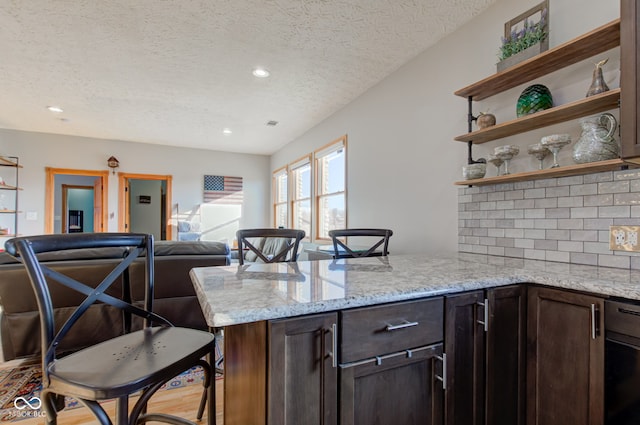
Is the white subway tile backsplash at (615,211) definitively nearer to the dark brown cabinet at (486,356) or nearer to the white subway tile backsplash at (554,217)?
the white subway tile backsplash at (554,217)

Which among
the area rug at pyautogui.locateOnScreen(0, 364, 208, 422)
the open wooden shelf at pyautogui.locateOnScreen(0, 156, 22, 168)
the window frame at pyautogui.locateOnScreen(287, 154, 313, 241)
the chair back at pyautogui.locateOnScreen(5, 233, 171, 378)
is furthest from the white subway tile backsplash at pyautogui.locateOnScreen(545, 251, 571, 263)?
the open wooden shelf at pyautogui.locateOnScreen(0, 156, 22, 168)

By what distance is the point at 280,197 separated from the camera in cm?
684

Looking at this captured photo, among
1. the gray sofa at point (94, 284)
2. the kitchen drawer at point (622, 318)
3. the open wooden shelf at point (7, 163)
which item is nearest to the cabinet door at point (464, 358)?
the kitchen drawer at point (622, 318)

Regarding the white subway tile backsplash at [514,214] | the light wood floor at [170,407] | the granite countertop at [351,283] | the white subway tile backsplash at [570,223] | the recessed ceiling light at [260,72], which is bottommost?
the light wood floor at [170,407]

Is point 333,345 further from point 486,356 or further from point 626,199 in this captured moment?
point 626,199

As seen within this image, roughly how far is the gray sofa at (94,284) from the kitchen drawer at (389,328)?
2102mm

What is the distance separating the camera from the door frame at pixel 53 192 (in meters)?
5.55

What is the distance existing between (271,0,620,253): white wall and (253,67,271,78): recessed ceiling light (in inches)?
46.9

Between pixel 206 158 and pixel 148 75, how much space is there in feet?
11.6

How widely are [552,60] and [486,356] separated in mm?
1593

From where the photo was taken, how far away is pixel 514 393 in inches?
52.9

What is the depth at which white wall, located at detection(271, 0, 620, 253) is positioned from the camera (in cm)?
179

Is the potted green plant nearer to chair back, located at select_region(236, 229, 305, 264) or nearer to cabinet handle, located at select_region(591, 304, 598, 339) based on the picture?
cabinet handle, located at select_region(591, 304, 598, 339)

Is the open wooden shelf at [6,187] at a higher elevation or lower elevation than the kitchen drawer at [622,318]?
higher
